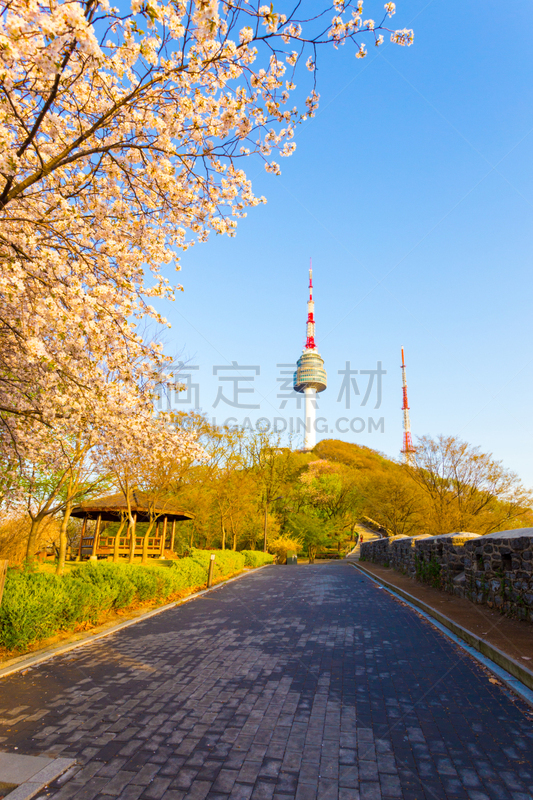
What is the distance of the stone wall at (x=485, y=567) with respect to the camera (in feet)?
26.5

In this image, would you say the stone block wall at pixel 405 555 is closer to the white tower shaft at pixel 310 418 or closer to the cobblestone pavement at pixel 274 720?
the cobblestone pavement at pixel 274 720

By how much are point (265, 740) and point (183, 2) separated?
24.9 feet

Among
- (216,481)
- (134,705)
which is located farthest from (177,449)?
(216,481)

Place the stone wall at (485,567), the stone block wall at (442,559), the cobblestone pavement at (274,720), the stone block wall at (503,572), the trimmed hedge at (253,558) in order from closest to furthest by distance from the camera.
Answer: the cobblestone pavement at (274,720) < the stone block wall at (503,572) < the stone wall at (485,567) < the stone block wall at (442,559) < the trimmed hedge at (253,558)

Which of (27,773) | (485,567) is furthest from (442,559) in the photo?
(27,773)

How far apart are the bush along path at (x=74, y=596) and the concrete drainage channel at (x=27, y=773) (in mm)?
3466

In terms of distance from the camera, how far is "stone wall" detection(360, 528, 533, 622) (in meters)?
8.06

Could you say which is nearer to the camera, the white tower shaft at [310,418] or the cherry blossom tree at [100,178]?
the cherry blossom tree at [100,178]

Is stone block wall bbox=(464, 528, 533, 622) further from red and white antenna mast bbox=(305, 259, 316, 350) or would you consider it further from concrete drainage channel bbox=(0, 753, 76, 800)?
red and white antenna mast bbox=(305, 259, 316, 350)

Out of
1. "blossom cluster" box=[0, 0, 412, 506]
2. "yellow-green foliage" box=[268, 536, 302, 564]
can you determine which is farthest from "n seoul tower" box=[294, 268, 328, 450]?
"blossom cluster" box=[0, 0, 412, 506]

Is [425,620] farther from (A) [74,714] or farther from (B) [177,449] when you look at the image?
(A) [74,714]

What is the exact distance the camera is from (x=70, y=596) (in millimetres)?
7828

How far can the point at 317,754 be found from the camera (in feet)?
12.1

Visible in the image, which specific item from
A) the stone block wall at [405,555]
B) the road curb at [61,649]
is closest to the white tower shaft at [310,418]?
the stone block wall at [405,555]
